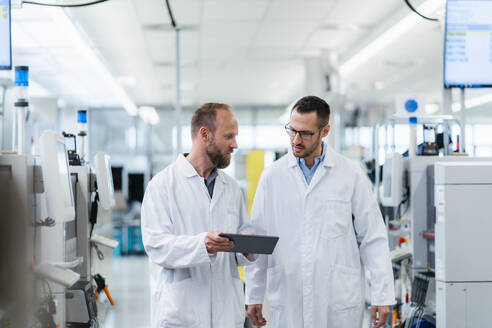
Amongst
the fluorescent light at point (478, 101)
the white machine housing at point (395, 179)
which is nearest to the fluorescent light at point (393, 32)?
the white machine housing at point (395, 179)

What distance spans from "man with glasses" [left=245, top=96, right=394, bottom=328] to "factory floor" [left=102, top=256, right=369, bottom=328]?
317cm

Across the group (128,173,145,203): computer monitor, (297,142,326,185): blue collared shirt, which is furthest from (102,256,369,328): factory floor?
(297,142,326,185): blue collared shirt

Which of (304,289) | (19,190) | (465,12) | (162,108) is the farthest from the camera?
(162,108)

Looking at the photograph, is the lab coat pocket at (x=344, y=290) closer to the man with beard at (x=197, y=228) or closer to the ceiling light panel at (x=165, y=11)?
the man with beard at (x=197, y=228)

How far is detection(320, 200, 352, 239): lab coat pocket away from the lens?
2.37m

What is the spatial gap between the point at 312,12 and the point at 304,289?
5.04 meters

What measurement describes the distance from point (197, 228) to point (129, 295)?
5517mm

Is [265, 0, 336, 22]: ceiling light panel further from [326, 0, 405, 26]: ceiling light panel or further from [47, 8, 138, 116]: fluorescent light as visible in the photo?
[47, 8, 138, 116]: fluorescent light

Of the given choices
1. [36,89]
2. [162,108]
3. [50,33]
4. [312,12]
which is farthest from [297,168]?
[162,108]

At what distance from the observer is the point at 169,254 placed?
80.4 inches

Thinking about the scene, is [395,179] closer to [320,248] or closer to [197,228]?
[320,248]

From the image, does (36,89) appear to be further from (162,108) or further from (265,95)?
(265,95)

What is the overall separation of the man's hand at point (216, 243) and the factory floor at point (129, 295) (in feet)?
12.2

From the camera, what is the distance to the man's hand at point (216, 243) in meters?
1.96
